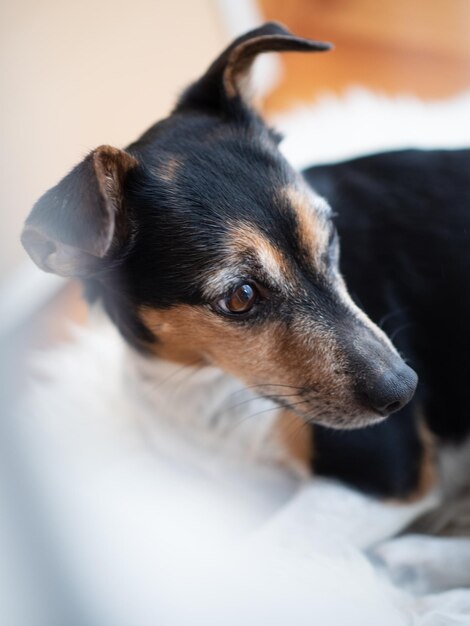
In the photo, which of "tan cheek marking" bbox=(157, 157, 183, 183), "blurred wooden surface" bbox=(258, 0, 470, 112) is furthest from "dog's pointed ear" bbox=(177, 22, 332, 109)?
"blurred wooden surface" bbox=(258, 0, 470, 112)

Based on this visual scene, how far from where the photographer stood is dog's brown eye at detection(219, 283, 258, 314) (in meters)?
1.42

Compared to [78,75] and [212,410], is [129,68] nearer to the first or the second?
[78,75]

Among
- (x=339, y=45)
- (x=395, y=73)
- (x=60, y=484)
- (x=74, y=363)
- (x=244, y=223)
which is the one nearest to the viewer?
(x=244, y=223)

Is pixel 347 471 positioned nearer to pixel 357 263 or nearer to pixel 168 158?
pixel 357 263

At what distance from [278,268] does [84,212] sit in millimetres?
419

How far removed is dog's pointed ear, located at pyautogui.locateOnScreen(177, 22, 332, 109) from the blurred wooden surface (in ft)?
4.16

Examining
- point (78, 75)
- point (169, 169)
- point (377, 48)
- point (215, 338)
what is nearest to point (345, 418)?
point (215, 338)

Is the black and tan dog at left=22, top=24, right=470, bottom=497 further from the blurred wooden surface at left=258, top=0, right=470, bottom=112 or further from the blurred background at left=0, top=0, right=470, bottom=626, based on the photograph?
the blurred wooden surface at left=258, top=0, right=470, bottom=112

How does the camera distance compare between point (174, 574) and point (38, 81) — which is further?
point (38, 81)

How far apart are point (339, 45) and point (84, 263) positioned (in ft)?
7.25

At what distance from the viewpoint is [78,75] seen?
2508 mm

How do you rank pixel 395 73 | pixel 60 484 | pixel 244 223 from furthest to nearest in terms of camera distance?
pixel 395 73 → pixel 60 484 → pixel 244 223

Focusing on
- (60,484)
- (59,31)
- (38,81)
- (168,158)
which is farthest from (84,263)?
(59,31)

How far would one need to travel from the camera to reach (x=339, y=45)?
3189 mm
